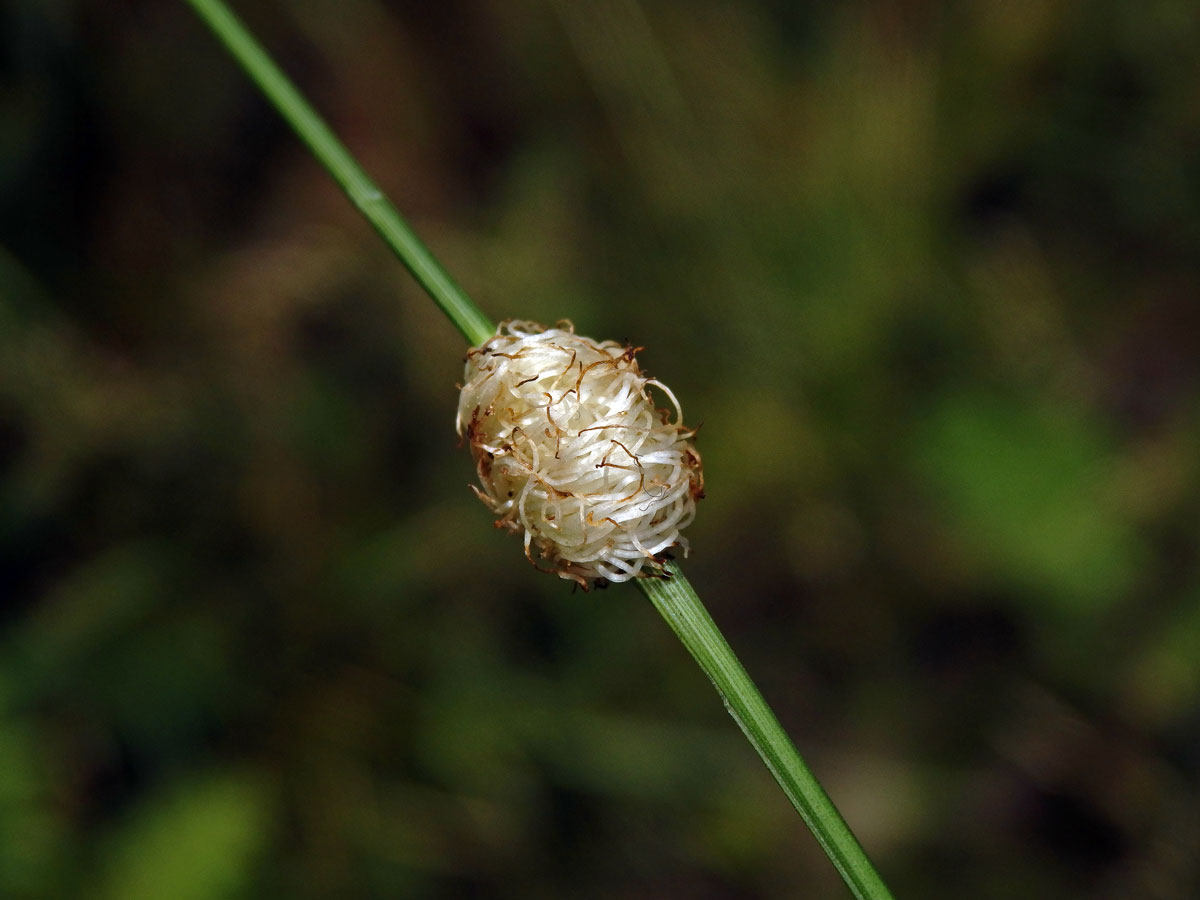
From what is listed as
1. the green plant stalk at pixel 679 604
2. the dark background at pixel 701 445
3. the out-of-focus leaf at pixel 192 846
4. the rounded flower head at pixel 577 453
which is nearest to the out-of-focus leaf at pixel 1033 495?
the dark background at pixel 701 445

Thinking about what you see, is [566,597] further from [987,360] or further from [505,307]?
[987,360]

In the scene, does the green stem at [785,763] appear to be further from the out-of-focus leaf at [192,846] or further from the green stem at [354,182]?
the out-of-focus leaf at [192,846]

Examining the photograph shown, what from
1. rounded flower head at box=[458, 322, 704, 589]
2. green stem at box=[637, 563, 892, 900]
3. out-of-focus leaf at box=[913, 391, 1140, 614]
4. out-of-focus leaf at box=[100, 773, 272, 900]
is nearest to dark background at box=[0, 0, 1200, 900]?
out-of-focus leaf at box=[913, 391, 1140, 614]

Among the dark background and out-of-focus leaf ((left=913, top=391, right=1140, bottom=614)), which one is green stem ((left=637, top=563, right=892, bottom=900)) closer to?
the dark background

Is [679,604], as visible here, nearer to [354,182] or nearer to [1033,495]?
[354,182]

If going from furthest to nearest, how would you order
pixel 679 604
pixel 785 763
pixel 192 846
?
pixel 192 846
pixel 679 604
pixel 785 763

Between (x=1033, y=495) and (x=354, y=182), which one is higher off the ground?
(x=354, y=182)

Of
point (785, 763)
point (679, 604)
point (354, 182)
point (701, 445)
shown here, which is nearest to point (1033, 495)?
point (701, 445)
